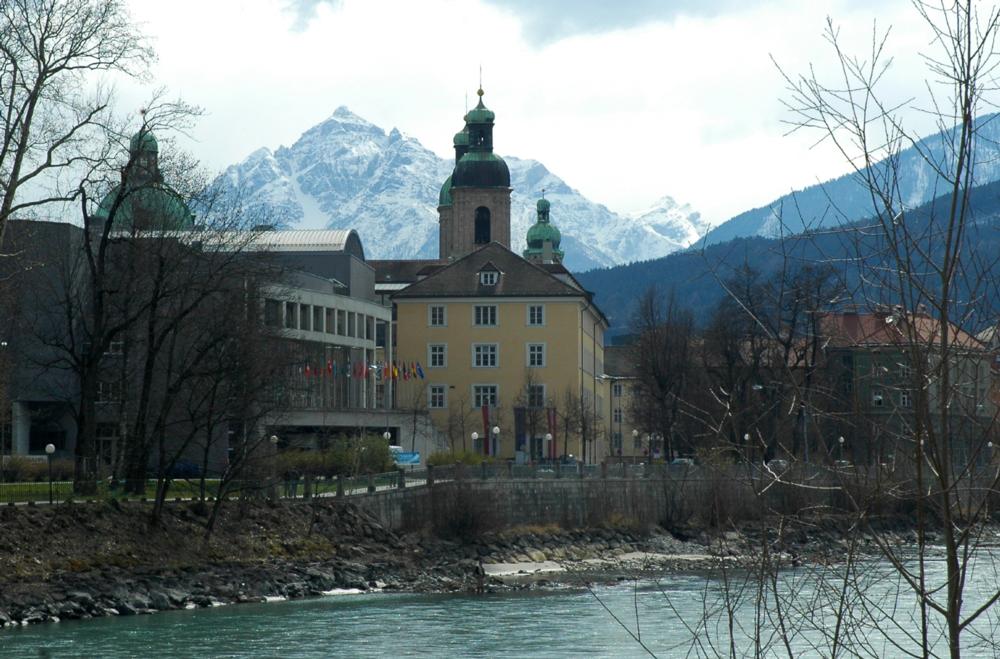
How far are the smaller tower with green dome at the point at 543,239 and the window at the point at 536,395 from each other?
7489cm

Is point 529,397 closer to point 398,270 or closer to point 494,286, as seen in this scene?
point 494,286

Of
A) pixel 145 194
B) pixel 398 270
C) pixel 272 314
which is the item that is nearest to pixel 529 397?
pixel 272 314

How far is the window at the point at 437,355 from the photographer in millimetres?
93250

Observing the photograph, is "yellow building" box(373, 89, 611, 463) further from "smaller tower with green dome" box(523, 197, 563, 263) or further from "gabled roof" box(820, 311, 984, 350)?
"gabled roof" box(820, 311, 984, 350)

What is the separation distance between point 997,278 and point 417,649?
26.1m

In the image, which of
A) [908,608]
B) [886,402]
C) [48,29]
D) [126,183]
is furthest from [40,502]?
[886,402]

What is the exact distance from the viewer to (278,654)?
31719mm

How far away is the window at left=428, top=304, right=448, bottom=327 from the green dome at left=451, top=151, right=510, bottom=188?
54127 mm

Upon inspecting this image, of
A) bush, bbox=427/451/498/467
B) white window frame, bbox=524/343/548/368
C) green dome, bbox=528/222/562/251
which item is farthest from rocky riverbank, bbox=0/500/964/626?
green dome, bbox=528/222/562/251

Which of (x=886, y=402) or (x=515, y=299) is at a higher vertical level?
(x=515, y=299)

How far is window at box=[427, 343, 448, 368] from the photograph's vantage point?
93.2 meters

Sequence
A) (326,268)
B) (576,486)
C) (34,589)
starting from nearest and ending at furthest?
1. (34,589)
2. (576,486)
3. (326,268)

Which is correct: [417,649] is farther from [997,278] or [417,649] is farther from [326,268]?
[326,268]

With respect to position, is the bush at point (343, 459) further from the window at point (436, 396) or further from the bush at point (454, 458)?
the window at point (436, 396)
